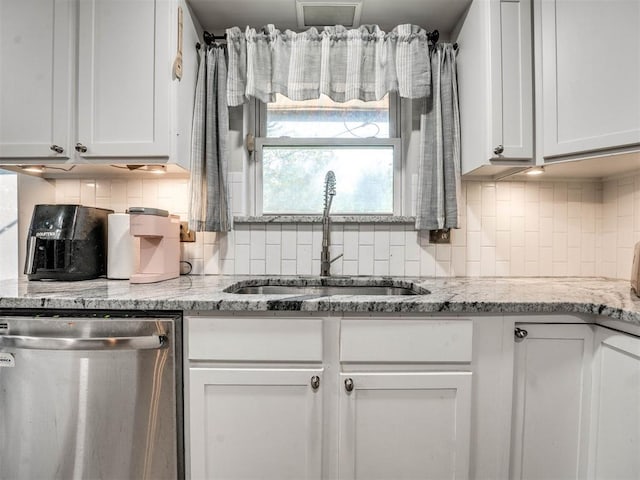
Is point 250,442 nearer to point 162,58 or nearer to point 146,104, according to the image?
point 146,104

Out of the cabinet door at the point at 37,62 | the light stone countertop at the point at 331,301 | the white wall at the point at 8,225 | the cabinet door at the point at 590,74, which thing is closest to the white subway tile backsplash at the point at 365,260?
the light stone countertop at the point at 331,301

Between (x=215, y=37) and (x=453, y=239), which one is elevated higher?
(x=215, y=37)

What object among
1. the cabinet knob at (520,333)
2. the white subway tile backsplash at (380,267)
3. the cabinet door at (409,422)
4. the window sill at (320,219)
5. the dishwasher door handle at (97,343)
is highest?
the window sill at (320,219)

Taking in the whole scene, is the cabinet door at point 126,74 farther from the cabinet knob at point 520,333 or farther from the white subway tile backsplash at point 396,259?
the cabinet knob at point 520,333

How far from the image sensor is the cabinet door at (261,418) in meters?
1.02

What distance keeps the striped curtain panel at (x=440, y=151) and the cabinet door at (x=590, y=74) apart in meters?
0.35

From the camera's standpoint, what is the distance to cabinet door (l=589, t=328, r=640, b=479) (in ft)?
2.98

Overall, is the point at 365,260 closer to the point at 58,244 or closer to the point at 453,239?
the point at 453,239

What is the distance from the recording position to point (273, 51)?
4.92 ft

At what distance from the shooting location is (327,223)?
1532 mm

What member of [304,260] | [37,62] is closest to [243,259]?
[304,260]

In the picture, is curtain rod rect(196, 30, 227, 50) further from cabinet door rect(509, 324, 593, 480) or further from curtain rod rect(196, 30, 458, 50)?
cabinet door rect(509, 324, 593, 480)

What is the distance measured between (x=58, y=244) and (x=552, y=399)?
6.38 feet

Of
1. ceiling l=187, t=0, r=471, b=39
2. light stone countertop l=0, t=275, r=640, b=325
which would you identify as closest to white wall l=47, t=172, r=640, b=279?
light stone countertop l=0, t=275, r=640, b=325
